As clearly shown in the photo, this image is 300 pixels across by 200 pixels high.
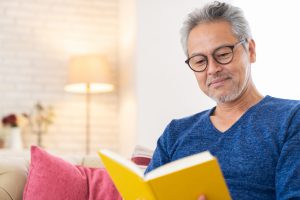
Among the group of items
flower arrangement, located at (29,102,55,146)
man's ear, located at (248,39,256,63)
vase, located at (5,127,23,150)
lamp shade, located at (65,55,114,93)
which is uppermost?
man's ear, located at (248,39,256,63)

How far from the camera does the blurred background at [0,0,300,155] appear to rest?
3.72 meters

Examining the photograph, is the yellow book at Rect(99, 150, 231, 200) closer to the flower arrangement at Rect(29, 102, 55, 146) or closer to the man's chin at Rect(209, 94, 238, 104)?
the man's chin at Rect(209, 94, 238, 104)

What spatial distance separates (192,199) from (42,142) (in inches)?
128

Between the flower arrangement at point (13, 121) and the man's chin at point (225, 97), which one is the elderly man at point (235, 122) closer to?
the man's chin at point (225, 97)

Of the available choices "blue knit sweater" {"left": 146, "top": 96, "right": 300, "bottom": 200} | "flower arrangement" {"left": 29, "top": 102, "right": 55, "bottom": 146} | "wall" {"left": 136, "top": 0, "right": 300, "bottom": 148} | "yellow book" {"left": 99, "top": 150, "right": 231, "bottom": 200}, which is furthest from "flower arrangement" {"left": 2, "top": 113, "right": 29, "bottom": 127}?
"yellow book" {"left": 99, "top": 150, "right": 231, "bottom": 200}

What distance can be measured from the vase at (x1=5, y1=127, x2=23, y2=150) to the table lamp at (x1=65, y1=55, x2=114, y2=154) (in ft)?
1.78

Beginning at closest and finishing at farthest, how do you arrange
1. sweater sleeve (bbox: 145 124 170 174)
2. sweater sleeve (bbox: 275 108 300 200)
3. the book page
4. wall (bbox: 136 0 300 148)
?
the book page, sweater sleeve (bbox: 275 108 300 200), sweater sleeve (bbox: 145 124 170 174), wall (bbox: 136 0 300 148)

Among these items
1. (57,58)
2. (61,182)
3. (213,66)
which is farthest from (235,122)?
(57,58)

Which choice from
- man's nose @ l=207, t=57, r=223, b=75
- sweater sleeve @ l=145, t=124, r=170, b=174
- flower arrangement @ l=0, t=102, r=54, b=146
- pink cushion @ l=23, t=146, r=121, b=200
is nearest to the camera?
man's nose @ l=207, t=57, r=223, b=75

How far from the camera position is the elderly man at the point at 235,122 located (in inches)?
53.7

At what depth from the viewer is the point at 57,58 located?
4.30 metres

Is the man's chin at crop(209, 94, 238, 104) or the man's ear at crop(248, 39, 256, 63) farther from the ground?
the man's ear at crop(248, 39, 256, 63)

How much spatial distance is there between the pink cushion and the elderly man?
1.14 ft

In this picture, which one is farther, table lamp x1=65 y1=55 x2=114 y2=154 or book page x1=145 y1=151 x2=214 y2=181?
table lamp x1=65 y1=55 x2=114 y2=154
